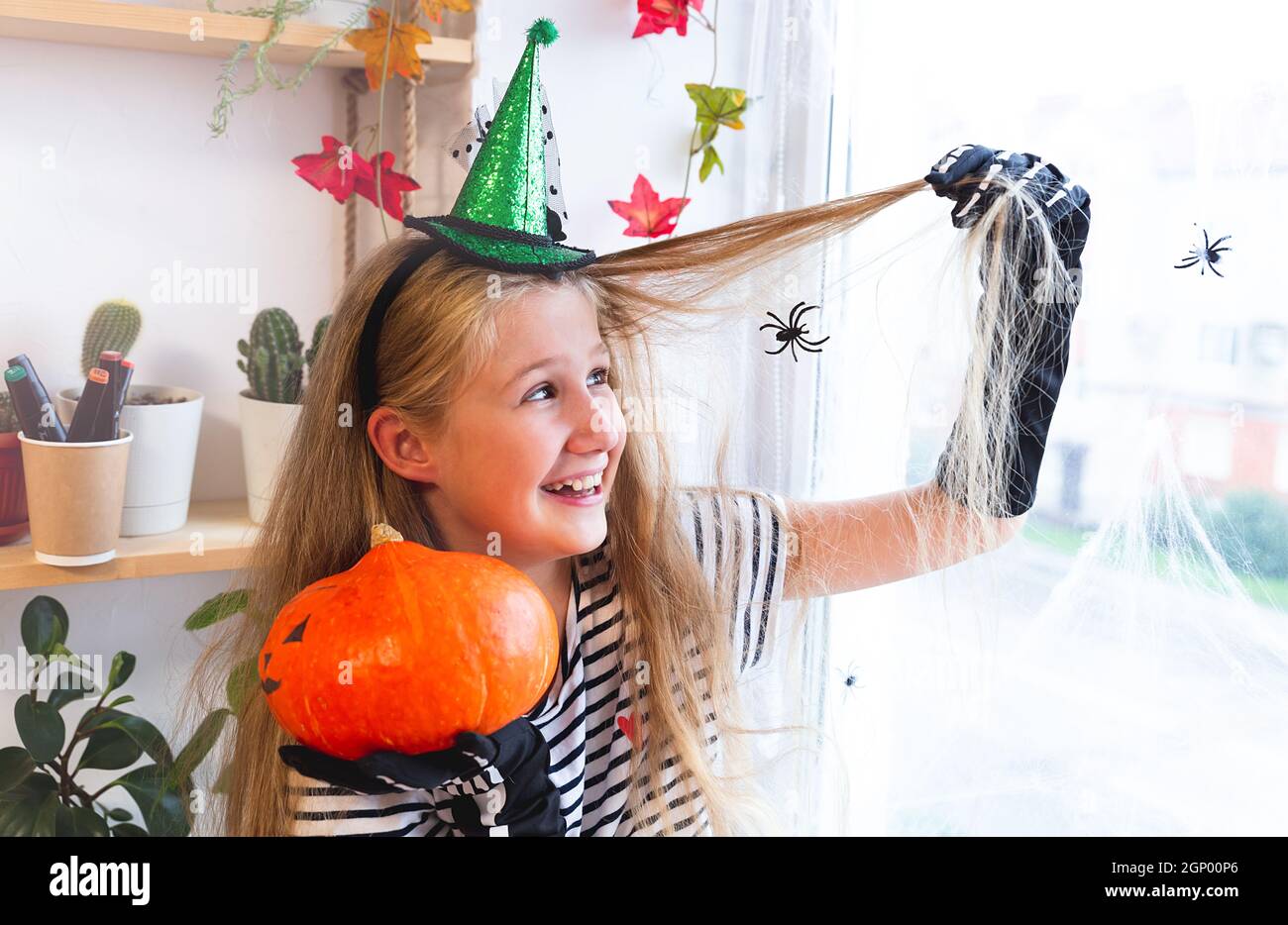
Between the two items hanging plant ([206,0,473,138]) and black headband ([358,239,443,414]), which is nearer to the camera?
black headband ([358,239,443,414])

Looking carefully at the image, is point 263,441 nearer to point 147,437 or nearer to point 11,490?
point 147,437

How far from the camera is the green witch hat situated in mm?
840

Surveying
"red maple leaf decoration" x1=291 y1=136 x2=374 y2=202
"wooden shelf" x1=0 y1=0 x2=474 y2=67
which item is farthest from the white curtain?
"red maple leaf decoration" x1=291 y1=136 x2=374 y2=202

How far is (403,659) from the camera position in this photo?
2.28ft

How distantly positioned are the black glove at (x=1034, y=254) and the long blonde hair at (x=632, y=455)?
0.01 meters

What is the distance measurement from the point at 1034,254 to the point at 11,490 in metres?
1.01

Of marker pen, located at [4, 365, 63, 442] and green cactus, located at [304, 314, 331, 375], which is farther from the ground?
green cactus, located at [304, 314, 331, 375]

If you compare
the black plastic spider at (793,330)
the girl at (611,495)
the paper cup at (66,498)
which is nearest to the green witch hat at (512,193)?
the girl at (611,495)

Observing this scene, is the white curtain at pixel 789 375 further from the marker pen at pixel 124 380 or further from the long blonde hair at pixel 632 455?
the marker pen at pixel 124 380

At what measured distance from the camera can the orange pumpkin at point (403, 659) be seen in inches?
27.5

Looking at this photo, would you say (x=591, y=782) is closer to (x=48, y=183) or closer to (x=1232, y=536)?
(x=1232, y=536)

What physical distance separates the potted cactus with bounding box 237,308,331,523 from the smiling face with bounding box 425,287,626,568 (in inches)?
12.4

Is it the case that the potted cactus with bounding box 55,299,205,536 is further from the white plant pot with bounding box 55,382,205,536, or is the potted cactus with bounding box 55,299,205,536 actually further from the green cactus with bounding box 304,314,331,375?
the green cactus with bounding box 304,314,331,375

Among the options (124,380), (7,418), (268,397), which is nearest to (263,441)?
(268,397)
